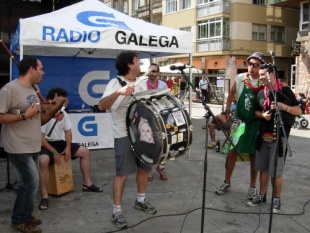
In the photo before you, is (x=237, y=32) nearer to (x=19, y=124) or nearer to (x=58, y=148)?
(x=58, y=148)

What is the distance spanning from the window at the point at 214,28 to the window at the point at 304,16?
6.08 metres

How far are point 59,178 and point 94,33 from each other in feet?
7.84

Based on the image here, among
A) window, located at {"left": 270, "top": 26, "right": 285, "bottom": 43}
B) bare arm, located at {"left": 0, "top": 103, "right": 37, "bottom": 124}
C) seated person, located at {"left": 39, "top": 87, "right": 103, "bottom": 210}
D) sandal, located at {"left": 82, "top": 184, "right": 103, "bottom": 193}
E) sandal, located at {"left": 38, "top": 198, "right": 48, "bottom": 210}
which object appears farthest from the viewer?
window, located at {"left": 270, "top": 26, "right": 285, "bottom": 43}

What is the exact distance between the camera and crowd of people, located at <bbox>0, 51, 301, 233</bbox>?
363 centimetres

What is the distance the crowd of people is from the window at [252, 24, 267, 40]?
87.2 feet

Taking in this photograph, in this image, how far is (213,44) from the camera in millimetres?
29969

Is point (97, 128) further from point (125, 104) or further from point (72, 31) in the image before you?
point (125, 104)

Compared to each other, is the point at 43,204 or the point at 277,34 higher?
the point at 277,34

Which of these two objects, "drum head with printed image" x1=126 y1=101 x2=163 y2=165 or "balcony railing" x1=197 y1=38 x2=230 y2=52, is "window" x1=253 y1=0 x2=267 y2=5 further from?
"drum head with printed image" x1=126 y1=101 x2=163 y2=165

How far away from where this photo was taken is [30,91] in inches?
146

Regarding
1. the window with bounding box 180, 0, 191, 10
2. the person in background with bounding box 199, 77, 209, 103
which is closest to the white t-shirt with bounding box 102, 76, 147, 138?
the person in background with bounding box 199, 77, 209, 103

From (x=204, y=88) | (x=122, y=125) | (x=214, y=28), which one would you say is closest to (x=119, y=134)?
(x=122, y=125)

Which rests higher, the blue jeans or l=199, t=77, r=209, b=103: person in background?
l=199, t=77, r=209, b=103: person in background

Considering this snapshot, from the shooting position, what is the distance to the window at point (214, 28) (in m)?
29.4
